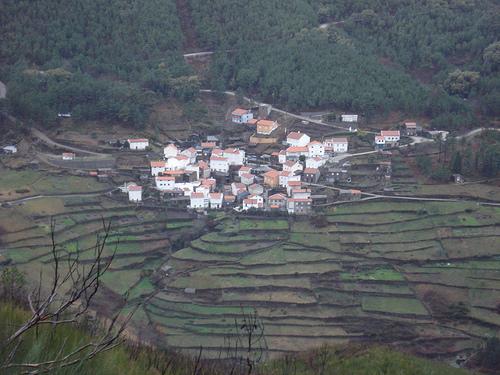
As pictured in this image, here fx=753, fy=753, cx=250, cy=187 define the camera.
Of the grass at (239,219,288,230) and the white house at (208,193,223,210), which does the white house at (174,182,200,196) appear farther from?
the grass at (239,219,288,230)

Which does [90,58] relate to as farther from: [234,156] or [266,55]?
[234,156]

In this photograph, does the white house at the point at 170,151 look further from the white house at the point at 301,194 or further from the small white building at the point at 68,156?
the white house at the point at 301,194

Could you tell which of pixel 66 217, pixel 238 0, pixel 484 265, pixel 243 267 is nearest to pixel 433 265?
pixel 484 265

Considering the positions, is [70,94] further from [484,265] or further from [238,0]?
[484,265]

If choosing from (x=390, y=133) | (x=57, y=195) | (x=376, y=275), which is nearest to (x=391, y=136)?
(x=390, y=133)

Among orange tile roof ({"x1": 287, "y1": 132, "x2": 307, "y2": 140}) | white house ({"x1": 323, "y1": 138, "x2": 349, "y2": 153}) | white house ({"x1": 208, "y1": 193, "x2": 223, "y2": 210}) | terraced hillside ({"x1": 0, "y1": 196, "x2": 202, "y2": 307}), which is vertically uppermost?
orange tile roof ({"x1": 287, "y1": 132, "x2": 307, "y2": 140})

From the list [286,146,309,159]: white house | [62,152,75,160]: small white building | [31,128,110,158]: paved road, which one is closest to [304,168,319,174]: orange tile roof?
[286,146,309,159]: white house
